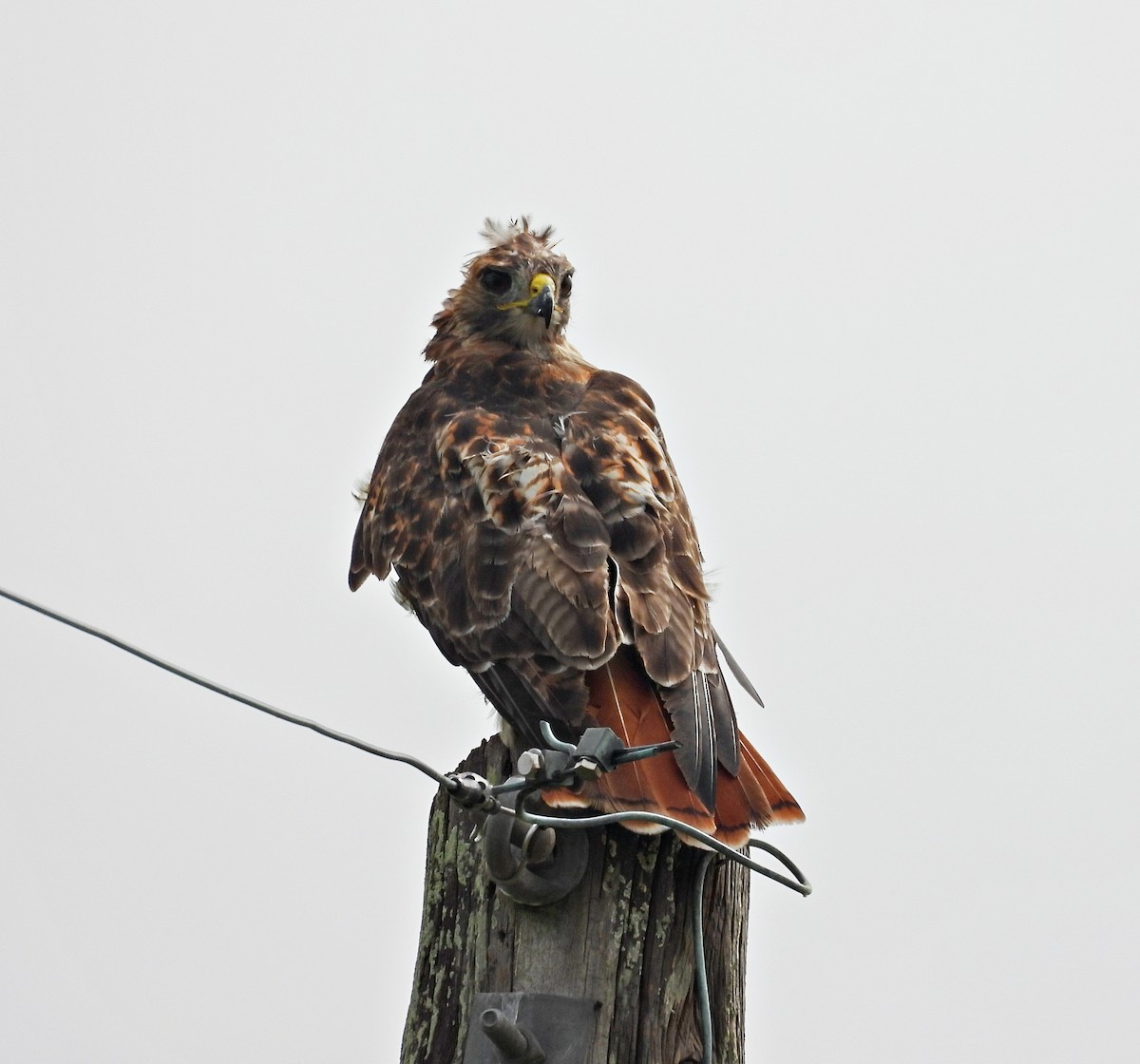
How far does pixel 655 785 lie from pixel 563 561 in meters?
0.83

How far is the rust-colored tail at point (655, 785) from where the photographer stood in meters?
3.45

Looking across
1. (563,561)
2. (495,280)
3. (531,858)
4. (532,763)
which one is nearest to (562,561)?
(563,561)

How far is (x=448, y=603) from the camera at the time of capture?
14.5ft

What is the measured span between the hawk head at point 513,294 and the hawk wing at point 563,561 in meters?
0.35

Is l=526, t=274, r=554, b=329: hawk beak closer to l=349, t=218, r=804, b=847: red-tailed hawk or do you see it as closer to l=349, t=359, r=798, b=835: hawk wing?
l=349, t=218, r=804, b=847: red-tailed hawk

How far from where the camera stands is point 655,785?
11.5 feet

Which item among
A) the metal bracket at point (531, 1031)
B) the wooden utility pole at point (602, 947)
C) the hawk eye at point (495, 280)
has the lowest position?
the metal bracket at point (531, 1031)

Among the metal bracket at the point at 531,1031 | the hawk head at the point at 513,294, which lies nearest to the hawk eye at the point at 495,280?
the hawk head at the point at 513,294

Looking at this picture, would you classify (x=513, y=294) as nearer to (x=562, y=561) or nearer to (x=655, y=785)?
(x=562, y=561)

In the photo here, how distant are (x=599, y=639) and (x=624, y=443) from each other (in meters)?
0.95

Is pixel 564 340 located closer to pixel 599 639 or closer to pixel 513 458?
pixel 513 458

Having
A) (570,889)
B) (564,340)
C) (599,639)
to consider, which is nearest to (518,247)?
(564,340)

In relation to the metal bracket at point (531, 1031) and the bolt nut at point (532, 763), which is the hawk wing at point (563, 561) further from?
the bolt nut at point (532, 763)

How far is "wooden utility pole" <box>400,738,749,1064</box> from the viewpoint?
10.2 feet
